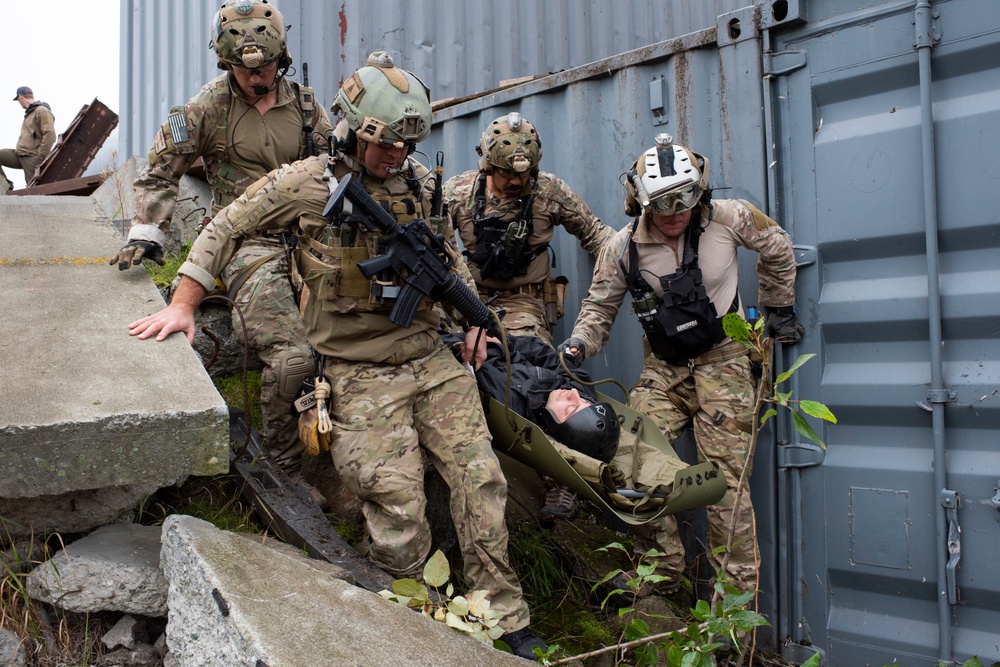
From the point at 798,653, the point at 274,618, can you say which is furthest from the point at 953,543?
the point at 274,618

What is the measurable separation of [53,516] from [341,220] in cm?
116

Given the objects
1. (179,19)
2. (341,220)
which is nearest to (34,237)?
(341,220)

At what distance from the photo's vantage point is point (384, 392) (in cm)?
276

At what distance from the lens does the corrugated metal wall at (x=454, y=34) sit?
17.4 feet

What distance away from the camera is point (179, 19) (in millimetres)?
6133

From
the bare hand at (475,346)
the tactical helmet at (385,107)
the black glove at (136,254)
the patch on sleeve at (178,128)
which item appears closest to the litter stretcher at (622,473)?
the bare hand at (475,346)

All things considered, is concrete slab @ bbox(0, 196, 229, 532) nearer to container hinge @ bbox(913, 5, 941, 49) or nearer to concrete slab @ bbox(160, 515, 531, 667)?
concrete slab @ bbox(160, 515, 531, 667)

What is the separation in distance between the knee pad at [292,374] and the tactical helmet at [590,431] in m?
0.94

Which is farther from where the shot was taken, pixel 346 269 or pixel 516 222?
pixel 516 222

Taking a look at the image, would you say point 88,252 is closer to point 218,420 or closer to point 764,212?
point 218,420

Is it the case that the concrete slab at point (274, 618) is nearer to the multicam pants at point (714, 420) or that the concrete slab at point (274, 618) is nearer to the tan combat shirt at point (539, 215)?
the multicam pants at point (714, 420)

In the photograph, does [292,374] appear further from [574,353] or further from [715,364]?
[715,364]

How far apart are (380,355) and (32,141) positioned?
963cm

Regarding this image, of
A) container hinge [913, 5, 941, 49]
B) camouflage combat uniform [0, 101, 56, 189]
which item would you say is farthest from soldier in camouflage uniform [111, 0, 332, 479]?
camouflage combat uniform [0, 101, 56, 189]
